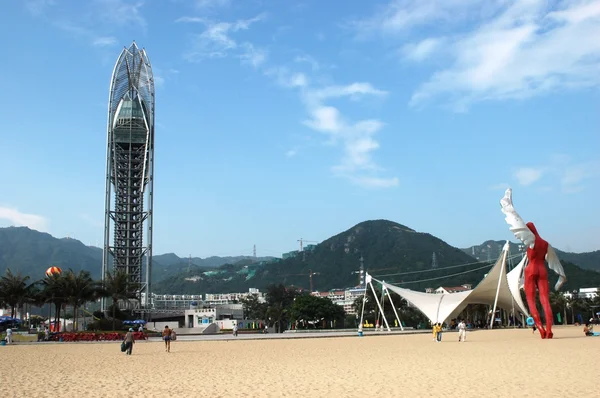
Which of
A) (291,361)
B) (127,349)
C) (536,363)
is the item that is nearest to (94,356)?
(127,349)

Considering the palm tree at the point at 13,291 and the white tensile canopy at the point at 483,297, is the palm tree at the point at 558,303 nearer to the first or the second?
the white tensile canopy at the point at 483,297

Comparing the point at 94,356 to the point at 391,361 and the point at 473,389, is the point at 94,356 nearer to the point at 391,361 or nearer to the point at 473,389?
the point at 391,361

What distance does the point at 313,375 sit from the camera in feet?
48.2

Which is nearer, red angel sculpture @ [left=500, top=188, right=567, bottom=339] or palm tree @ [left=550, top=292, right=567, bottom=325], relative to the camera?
red angel sculpture @ [left=500, top=188, right=567, bottom=339]

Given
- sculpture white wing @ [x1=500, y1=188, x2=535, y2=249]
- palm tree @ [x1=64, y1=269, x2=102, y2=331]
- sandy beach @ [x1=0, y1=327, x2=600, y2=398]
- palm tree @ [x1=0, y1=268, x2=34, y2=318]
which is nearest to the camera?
sandy beach @ [x1=0, y1=327, x2=600, y2=398]

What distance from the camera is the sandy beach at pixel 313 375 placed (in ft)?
38.5

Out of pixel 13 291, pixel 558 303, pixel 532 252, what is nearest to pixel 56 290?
pixel 13 291

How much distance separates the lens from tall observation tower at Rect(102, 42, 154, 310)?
276 feet

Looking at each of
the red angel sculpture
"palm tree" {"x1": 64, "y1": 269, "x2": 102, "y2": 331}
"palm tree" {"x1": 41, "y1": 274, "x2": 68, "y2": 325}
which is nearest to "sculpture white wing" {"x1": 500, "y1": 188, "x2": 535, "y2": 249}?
the red angel sculpture

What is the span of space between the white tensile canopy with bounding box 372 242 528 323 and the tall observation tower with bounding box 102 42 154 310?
144 feet

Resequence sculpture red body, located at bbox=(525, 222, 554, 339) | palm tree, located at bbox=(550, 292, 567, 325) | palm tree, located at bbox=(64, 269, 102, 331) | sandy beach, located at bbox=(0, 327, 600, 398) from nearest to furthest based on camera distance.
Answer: sandy beach, located at bbox=(0, 327, 600, 398) < sculpture red body, located at bbox=(525, 222, 554, 339) < palm tree, located at bbox=(64, 269, 102, 331) < palm tree, located at bbox=(550, 292, 567, 325)

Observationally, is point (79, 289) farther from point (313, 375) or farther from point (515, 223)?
point (313, 375)

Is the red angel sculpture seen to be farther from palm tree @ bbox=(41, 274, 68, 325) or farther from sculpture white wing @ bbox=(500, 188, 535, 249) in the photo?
palm tree @ bbox=(41, 274, 68, 325)

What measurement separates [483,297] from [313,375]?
133 ft
